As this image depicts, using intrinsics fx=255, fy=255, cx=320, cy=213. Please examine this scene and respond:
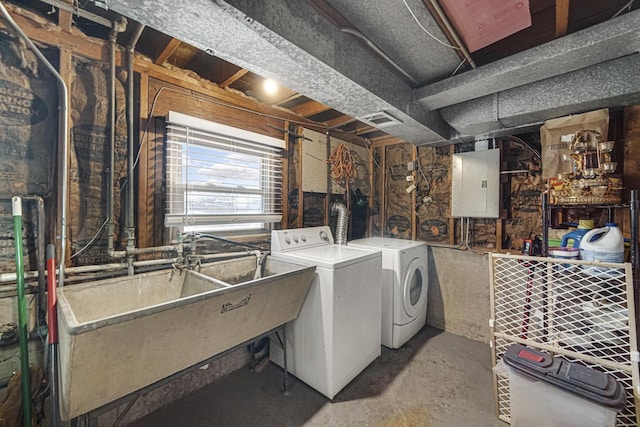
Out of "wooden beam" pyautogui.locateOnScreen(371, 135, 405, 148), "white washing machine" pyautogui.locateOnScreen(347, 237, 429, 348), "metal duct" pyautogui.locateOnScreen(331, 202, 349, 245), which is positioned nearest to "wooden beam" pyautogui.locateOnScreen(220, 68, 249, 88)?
"metal duct" pyautogui.locateOnScreen(331, 202, 349, 245)

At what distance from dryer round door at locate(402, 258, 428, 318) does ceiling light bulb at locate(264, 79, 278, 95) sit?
2.11 m

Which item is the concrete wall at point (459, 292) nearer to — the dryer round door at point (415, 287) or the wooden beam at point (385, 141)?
the dryer round door at point (415, 287)

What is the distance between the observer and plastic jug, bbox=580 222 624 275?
153 cm

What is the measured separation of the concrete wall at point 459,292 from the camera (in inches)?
108

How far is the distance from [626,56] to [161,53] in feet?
9.42

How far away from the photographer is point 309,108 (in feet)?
8.53

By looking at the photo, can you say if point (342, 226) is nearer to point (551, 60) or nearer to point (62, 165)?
point (551, 60)

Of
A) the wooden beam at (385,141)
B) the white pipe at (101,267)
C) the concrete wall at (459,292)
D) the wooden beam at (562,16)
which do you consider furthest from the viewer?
the wooden beam at (385,141)

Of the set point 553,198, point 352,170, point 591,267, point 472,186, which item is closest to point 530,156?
point 472,186

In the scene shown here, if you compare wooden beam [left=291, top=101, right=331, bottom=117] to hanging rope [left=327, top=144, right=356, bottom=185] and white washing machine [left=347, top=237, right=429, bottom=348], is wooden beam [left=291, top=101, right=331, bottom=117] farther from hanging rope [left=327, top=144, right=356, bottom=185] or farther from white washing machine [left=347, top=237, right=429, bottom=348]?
white washing machine [left=347, top=237, right=429, bottom=348]

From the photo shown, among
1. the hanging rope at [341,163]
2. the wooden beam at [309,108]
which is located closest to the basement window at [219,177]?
the wooden beam at [309,108]

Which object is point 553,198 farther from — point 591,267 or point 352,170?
point 352,170

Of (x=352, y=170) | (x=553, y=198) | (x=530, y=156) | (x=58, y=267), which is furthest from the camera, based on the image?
(x=352, y=170)

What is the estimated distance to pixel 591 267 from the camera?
1557 mm
